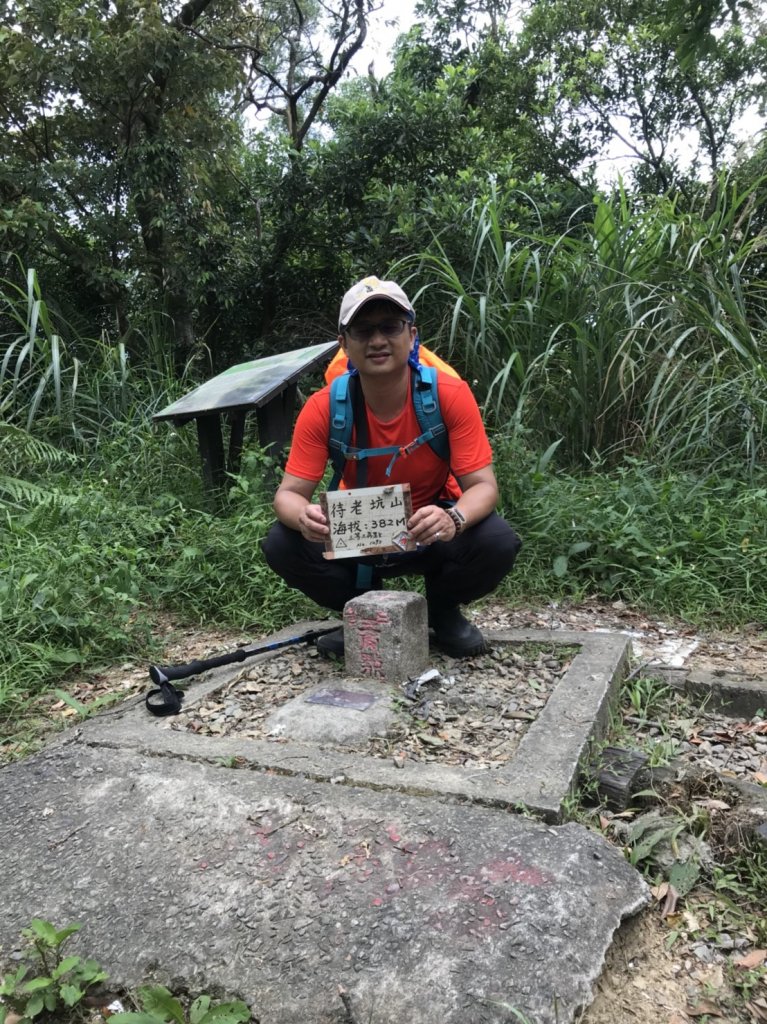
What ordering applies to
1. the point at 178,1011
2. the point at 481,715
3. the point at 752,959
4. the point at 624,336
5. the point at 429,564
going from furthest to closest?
the point at 624,336 < the point at 429,564 < the point at 481,715 < the point at 752,959 < the point at 178,1011

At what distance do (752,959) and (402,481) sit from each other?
4.78 ft

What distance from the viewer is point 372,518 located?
7.05 ft

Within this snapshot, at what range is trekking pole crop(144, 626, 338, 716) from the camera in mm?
2115

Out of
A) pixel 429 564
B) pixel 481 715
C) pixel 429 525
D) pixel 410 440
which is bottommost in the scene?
pixel 481 715

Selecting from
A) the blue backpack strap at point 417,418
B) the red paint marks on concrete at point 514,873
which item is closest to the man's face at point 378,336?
the blue backpack strap at point 417,418

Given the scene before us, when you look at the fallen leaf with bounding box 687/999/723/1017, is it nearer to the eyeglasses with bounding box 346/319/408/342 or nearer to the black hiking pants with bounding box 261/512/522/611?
the black hiking pants with bounding box 261/512/522/611

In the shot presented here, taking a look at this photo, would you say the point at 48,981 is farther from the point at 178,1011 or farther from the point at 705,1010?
the point at 705,1010

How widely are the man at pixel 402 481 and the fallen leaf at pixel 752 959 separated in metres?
1.14

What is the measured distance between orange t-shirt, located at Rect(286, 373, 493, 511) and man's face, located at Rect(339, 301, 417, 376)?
0.56 ft

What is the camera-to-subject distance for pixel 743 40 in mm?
9555

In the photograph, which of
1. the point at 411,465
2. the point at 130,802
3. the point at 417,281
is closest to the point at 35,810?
the point at 130,802

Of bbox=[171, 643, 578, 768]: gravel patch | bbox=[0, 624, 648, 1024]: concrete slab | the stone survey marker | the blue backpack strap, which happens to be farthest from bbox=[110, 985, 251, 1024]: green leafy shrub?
the blue backpack strap

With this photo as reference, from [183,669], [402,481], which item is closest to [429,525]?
[402,481]

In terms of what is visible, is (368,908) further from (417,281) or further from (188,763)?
(417,281)
